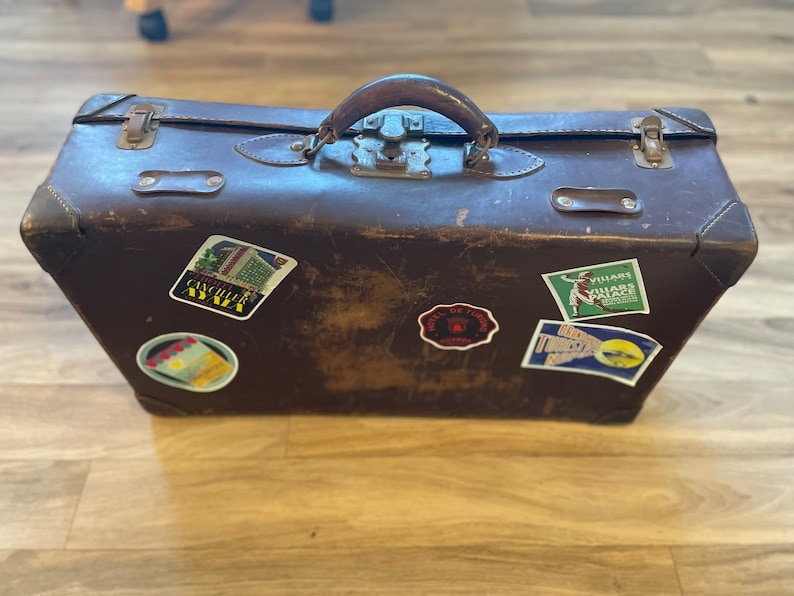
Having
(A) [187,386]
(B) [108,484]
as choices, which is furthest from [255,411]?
(B) [108,484]

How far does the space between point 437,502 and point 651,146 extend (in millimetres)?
568

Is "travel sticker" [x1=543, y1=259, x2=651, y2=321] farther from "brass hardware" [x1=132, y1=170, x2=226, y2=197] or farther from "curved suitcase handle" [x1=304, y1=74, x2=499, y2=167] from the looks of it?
"brass hardware" [x1=132, y1=170, x2=226, y2=197]

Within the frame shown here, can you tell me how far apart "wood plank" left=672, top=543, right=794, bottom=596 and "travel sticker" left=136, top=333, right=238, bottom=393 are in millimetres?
688

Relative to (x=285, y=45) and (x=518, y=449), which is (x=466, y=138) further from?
(x=285, y=45)

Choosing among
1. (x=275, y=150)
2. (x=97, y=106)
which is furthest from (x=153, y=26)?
(x=275, y=150)

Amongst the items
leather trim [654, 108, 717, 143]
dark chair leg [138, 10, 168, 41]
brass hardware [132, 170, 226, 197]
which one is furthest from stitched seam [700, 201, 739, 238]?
dark chair leg [138, 10, 168, 41]

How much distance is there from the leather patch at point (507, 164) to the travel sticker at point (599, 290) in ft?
0.42

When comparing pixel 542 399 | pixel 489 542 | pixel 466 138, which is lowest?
pixel 489 542

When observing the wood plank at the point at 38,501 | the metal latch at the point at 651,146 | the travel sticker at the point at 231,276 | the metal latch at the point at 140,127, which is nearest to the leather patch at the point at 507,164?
the metal latch at the point at 651,146

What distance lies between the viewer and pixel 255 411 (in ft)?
3.34

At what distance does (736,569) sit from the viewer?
0.90 metres

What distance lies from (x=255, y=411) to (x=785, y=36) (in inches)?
65.3

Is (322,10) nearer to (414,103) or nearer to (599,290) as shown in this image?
(414,103)

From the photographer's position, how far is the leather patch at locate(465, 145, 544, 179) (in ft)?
2.48
